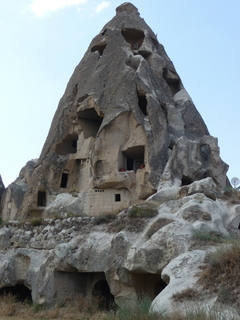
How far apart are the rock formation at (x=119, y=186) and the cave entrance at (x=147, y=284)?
0.03 meters

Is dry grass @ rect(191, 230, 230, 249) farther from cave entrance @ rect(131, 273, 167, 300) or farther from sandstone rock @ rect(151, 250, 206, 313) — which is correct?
cave entrance @ rect(131, 273, 167, 300)

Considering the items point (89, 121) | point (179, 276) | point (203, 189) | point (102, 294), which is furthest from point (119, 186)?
point (179, 276)

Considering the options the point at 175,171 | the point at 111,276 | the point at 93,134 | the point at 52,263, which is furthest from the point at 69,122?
the point at 111,276

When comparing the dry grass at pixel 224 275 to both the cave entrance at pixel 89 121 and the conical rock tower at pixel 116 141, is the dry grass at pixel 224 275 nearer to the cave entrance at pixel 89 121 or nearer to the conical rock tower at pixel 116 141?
the conical rock tower at pixel 116 141

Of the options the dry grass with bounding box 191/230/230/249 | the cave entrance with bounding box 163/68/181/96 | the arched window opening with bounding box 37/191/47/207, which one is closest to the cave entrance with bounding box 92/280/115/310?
the dry grass with bounding box 191/230/230/249

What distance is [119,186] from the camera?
19.6m

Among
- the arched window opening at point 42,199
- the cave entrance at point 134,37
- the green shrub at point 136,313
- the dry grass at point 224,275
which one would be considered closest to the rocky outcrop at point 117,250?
the dry grass at point 224,275

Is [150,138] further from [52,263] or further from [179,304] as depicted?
[179,304]

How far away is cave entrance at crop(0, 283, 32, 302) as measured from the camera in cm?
1226

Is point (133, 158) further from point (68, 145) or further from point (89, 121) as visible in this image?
point (68, 145)

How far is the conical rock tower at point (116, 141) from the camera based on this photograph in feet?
63.1

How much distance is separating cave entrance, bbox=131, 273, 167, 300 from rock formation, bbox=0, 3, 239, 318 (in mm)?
29

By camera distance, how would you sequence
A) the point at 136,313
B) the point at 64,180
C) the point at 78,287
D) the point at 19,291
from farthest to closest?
the point at 64,180 < the point at 19,291 < the point at 78,287 < the point at 136,313

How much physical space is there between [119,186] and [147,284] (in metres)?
9.90
